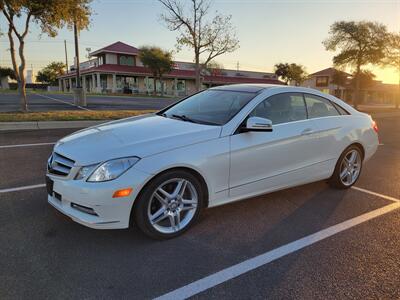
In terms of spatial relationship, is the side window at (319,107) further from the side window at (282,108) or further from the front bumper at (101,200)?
the front bumper at (101,200)

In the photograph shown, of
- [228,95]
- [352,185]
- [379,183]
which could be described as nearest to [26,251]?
[228,95]

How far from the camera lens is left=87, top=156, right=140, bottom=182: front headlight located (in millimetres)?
2955

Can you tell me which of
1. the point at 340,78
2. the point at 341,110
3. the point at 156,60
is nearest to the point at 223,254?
the point at 341,110

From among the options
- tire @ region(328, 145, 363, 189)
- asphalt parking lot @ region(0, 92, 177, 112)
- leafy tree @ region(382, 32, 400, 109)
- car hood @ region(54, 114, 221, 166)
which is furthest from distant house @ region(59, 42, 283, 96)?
car hood @ region(54, 114, 221, 166)

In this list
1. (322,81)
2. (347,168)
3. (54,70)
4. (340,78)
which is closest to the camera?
(347,168)

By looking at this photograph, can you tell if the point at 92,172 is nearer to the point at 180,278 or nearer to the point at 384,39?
the point at 180,278

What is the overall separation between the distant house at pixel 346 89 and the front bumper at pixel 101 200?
54654mm

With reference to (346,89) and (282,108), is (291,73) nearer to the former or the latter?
(346,89)

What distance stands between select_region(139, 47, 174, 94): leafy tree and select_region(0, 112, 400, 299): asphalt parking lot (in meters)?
40.2

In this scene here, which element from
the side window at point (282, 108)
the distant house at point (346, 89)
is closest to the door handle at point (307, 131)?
the side window at point (282, 108)

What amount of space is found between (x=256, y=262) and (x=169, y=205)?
102 centimetres

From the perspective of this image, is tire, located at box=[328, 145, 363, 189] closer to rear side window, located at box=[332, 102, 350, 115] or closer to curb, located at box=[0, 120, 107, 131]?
rear side window, located at box=[332, 102, 350, 115]

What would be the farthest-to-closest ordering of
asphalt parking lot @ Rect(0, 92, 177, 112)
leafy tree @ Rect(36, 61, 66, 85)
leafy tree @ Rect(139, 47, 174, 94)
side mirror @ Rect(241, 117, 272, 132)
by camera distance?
leafy tree @ Rect(36, 61, 66, 85) < leafy tree @ Rect(139, 47, 174, 94) < asphalt parking lot @ Rect(0, 92, 177, 112) < side mirror @ Rect(241, 117, 272, 132)

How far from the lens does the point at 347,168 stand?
5.04m
